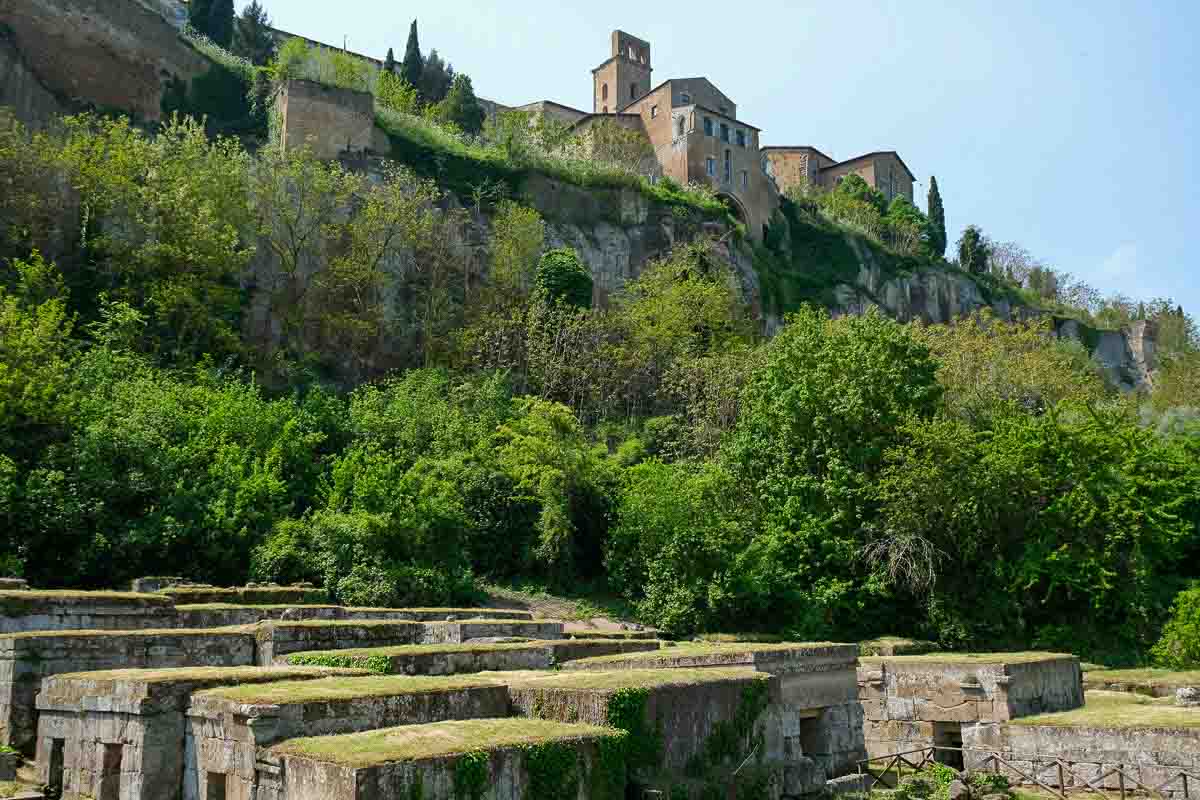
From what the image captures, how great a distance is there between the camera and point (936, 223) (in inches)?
2665

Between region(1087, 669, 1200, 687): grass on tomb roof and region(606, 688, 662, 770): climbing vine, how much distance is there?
11175 millimetres

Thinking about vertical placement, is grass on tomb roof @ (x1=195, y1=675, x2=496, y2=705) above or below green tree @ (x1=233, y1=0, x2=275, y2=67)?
below

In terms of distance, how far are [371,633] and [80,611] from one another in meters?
3.55

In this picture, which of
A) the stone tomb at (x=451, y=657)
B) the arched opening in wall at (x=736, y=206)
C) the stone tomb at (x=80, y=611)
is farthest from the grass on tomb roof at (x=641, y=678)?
the arched opening in wall at (x=736, y=206)

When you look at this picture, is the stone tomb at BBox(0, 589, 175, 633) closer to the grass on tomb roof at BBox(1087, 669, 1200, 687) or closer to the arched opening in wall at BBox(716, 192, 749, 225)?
the grass on tomb roof at BBox(1087, 669, 1200, 687)

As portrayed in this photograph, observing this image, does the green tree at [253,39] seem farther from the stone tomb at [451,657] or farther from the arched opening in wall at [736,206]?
the stone tomb at [451,657]

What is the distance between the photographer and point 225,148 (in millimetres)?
34500

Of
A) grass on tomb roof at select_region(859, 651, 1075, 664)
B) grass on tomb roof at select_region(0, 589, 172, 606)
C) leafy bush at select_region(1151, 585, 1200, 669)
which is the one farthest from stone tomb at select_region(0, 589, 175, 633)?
Answer: leafy bush at select_region(1151, 585, 1200, 669)

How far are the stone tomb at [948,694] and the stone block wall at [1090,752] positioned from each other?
37 centimetres

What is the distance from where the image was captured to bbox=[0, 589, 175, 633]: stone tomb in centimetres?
1199

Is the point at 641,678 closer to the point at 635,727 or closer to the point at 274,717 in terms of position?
the point at 635,727

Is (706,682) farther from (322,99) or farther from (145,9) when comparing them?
(145,9)

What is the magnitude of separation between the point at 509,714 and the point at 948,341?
29.1 meters

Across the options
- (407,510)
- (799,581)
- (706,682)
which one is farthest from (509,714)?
(799,581)
